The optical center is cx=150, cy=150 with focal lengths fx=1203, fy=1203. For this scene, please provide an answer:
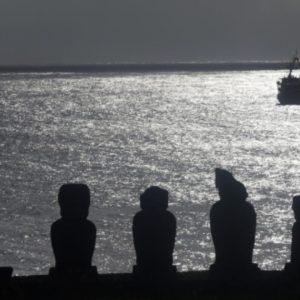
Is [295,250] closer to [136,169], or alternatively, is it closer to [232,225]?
[232,225]

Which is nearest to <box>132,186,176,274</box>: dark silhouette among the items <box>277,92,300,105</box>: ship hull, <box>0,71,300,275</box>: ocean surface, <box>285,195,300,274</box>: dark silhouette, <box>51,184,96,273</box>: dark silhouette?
<box>51,184,96,273</box>: dark silhouette

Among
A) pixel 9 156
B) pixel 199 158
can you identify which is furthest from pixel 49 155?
pixel 199 158

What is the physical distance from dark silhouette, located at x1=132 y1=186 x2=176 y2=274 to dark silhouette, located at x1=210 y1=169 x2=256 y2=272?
427 millimetres

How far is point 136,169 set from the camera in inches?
2194

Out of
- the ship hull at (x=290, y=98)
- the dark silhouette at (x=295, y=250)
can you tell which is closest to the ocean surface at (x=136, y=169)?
the ship hull at (x=290, y=98)

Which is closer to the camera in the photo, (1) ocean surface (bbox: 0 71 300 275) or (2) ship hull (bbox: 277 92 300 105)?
(1) ocean surface (bbox: 0 71 300 275)

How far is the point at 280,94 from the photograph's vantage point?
116m

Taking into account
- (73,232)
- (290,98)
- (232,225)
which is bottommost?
(73,232)

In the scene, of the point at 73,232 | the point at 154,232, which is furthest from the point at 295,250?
the point at 73,232

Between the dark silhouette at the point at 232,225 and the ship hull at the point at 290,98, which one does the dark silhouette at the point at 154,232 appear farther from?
the ship hull at the point at 290,98

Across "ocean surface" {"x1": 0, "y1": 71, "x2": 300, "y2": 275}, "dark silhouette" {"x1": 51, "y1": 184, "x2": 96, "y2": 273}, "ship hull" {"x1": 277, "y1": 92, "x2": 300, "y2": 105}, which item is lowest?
"dark silhouette" {"x1": 51, "y1": 184, "x2": 96, "y2": 273}

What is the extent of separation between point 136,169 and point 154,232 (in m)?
45.1

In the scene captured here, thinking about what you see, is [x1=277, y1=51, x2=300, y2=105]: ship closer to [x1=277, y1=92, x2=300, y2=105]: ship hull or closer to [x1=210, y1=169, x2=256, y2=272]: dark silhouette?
[x1=277, y1=92, x2=300, y2=105]: ship hull

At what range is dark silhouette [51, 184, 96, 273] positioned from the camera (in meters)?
10.5
